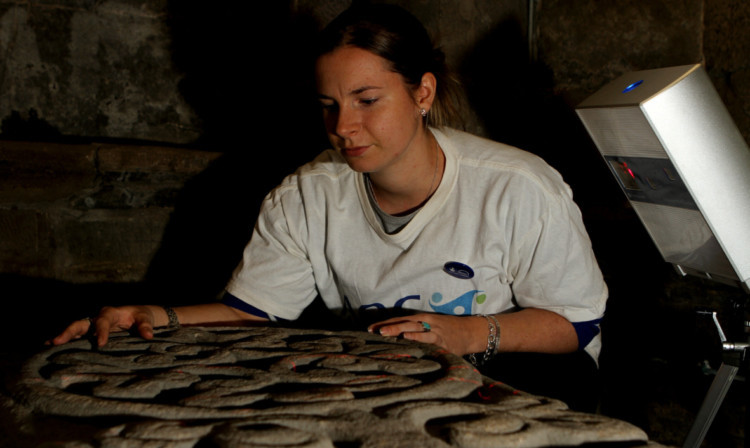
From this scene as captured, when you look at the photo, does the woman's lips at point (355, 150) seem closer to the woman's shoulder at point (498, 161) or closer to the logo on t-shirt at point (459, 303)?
the woman's shoulder at point (498, 161)

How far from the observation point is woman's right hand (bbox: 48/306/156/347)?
1283mm

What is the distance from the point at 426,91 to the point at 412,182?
0.67 ft

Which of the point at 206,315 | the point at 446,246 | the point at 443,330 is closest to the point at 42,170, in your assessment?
the point at 206,315

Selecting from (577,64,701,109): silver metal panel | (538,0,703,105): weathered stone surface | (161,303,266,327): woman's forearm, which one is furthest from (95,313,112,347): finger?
(538,0,703,105): weathered stone surface

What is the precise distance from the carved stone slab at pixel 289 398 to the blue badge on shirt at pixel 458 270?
1.07 feet

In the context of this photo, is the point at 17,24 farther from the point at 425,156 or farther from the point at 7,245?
the point at 425,156

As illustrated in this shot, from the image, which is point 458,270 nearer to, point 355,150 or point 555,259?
point 555,259

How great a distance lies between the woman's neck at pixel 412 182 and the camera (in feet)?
5.22

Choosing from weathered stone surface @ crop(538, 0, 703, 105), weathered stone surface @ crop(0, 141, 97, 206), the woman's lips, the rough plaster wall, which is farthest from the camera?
the rough plaster wall

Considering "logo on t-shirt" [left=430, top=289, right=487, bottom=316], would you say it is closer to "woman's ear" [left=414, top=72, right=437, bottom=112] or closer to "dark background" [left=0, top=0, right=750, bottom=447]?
"woman's ear" [left=414, top=72, right=437, bottom=112]

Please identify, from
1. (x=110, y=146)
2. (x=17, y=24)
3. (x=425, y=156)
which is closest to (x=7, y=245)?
(x=110, y=146)

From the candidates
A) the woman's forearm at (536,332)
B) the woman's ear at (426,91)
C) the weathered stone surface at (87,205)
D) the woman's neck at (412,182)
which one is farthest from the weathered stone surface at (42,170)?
the woman's forearm at (536,332)

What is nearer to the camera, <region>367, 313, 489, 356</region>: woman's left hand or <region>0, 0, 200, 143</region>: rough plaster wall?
<region>367, 313, 489, 356</region>: woman's left hand

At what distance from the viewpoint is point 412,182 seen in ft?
5.26
